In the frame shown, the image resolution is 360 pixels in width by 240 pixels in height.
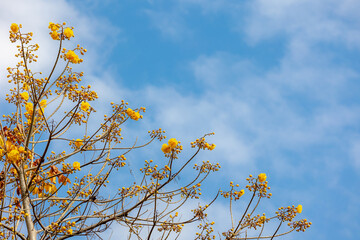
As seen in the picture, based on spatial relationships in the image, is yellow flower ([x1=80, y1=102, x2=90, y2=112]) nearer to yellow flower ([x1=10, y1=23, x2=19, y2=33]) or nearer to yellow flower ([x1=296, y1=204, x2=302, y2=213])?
yellow flower ([x1=10, y1=23, x2=19, y2=33])

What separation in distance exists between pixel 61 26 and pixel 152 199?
2832 mm

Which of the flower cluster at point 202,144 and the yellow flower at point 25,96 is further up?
the yellow flower at point 25,96

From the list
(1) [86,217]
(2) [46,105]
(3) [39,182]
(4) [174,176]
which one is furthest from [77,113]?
(4) [174,176]

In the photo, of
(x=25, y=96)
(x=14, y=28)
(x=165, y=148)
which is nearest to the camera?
(x=165, y=148)

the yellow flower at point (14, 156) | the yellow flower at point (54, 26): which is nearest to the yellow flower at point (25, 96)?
the yellow flower at point (14, 156)

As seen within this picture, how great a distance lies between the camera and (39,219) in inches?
221

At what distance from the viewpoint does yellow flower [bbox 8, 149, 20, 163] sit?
5.57 meters

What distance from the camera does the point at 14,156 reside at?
18.4ft

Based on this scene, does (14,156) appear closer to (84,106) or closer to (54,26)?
(84,106)

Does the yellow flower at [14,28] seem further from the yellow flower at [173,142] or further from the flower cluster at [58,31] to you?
the yellow flower at [173,142]

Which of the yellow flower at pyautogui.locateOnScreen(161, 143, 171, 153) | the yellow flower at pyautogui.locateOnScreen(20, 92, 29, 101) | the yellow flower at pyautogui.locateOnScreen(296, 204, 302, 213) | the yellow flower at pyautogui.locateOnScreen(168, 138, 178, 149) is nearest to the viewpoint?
the yellow flower at pyautogui.locateOnScreen(168, 138, 178, 149)

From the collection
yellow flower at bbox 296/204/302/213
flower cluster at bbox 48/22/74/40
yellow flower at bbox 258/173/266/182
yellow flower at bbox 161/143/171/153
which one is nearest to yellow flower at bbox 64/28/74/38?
flower cluster at bbox 48/22/74/40

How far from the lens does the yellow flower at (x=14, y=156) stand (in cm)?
557

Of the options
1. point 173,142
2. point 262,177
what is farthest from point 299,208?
point 173,142
